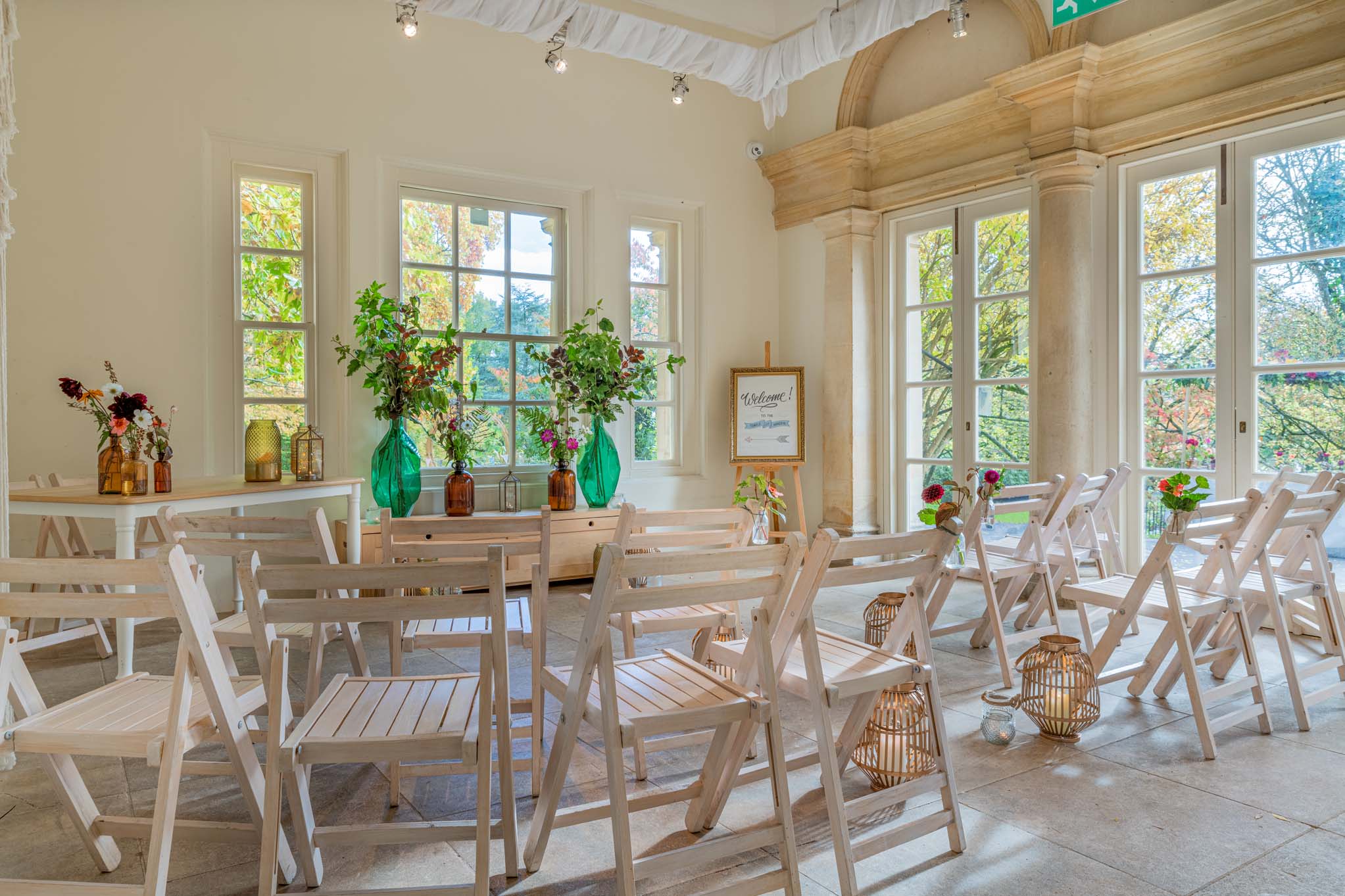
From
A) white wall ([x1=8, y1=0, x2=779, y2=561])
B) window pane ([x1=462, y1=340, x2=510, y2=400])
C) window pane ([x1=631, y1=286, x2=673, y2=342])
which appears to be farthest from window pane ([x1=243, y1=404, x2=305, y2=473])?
window pane ([x1=631, y1=286, x2=673, y2=342])

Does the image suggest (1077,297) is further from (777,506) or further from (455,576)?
(455,576)

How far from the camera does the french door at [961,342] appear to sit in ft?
18.7

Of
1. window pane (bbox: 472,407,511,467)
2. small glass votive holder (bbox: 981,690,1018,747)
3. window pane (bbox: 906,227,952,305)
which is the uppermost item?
window pane (bbox: 906,227,952,305)

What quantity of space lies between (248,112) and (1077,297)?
511 centimetres

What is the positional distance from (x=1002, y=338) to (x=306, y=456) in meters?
4.42

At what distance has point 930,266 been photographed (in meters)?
6.35

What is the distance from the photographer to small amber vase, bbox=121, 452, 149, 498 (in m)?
3.62

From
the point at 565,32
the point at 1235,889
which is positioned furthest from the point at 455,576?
the point at 565,32

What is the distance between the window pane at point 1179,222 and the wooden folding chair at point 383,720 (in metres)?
4.62

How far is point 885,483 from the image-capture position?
6711 millimetres

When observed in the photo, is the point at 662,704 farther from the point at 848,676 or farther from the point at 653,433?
the point at 653,433

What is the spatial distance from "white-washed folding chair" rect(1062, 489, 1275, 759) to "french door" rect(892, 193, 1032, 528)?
94.8 inches

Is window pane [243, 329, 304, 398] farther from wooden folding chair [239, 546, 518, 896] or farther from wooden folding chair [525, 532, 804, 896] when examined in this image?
wooden folding chair [525, 532, 804, 896]

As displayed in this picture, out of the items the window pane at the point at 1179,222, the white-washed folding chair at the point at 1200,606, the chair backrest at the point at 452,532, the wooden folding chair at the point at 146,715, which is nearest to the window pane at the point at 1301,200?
the window pane at the point at 1179,222
